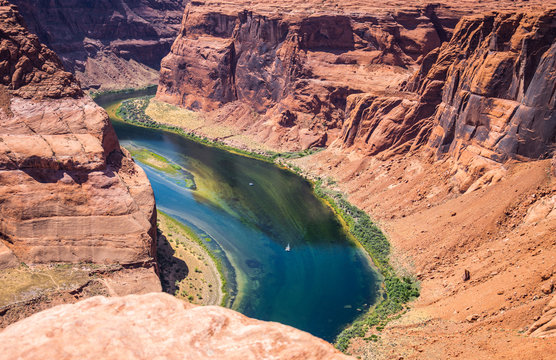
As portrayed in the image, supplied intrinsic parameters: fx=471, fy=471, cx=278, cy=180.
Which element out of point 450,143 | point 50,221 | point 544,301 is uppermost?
point 450,143

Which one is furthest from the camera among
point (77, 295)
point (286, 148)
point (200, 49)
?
point (200, 49)

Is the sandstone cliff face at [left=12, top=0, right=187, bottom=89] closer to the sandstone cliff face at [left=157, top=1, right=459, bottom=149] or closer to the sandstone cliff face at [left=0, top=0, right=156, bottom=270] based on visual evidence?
the sandstone cliff face at [left=157, top=1, right=459, bottom=149]

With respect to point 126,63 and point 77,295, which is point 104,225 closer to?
point 77,295

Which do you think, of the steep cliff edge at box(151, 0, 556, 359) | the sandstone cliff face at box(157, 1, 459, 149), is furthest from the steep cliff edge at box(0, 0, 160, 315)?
the sandstone cliff face at box(157, 1, 459, 149)

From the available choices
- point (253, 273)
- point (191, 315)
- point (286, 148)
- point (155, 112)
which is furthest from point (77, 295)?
point (155, 112)

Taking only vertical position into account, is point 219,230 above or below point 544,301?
below

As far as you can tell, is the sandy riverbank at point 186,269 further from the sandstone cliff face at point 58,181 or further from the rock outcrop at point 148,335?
the rock outcrop at point 148,335

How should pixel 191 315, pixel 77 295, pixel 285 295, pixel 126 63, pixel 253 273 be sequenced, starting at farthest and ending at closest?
pixel 126 63 < pixel 253 273 < pixel 285 295 < pixel 77 295 < pixel 191 315
